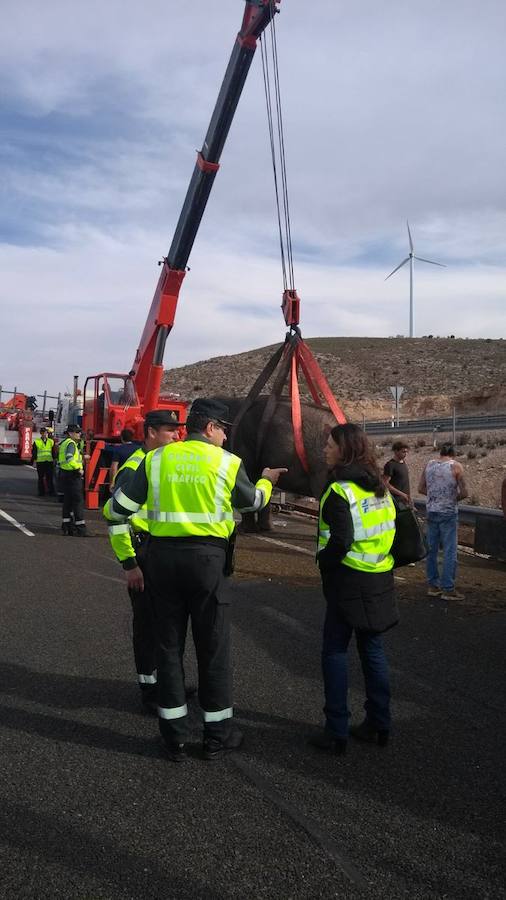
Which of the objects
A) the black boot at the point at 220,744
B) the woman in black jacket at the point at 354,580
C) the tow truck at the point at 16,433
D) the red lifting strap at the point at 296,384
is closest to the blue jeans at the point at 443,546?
the red lifting strap at the point at 296,384

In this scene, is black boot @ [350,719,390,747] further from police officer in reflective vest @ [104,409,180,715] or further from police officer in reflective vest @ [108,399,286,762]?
police officer in reflective vest @ [104,409,180,715]

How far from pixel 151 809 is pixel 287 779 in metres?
0.73

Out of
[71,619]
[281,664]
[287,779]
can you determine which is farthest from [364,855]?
[71,619]

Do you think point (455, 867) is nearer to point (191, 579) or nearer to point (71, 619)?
point (191, 579)

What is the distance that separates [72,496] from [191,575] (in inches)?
347

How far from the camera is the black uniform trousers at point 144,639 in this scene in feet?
15.6

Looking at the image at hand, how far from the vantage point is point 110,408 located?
617 inches

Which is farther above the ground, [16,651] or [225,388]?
[225,388]

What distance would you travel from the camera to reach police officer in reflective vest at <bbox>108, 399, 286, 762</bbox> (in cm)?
402

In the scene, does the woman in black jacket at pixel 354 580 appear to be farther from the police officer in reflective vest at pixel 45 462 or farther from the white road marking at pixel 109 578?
the police officer in reflective vest at pixel 45 462

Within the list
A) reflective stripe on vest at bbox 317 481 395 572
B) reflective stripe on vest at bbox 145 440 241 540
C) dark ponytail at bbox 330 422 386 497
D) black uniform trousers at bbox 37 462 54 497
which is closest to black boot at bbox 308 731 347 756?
reflective stripe on vest at bbox 317 481 395 572

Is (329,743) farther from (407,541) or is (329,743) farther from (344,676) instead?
(407,541)

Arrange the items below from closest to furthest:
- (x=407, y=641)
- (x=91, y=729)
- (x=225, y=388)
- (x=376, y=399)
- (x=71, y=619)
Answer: (x=91, y=729) < (x=407, y=641) < (x=71, y=619) < (x=376, y=399) < (x=225, y=388)

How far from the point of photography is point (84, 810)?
3.44 m
